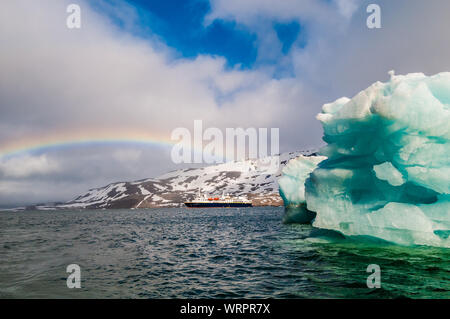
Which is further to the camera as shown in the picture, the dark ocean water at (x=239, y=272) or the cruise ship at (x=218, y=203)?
the cruise ship at (x=218, y=203)

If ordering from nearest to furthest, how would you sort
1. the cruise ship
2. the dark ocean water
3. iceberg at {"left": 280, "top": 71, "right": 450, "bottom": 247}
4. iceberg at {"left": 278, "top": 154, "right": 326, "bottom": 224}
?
the dark ocean water → iceberg at {"left": 280, "top": 71, "right": 450, "bottom": 247} → iceberg at {"left": 278, "top": 154, "right": 326, "bottom": 224} → the cruise ship

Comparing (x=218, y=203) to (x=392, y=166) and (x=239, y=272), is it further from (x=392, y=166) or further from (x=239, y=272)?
(x=239, y=272)

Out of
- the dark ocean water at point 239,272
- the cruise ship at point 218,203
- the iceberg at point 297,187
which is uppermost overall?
the iceberg at point 297,187

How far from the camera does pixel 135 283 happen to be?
1243 cm

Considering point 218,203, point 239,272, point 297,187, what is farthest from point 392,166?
point 218,203

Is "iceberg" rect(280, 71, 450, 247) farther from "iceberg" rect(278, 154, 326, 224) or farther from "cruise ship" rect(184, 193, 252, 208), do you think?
"cruise ship" rect(184, 193, 252, 208)

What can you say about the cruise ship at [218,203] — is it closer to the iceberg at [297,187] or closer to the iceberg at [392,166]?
the iceberg at [297,187]

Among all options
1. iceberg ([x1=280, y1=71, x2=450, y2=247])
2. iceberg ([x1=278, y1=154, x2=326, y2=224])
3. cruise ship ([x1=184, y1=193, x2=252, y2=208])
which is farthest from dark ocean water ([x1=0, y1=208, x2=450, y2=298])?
cruise ship ([x1=184, y1=193, x2=252, y2=208])

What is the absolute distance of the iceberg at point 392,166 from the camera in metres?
15.5

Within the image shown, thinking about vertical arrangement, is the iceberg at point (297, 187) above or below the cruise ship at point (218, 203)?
above

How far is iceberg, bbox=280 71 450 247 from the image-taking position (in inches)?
611

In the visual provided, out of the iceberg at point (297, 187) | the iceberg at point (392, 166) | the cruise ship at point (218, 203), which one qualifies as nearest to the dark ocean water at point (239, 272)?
the iceberg at point (392, 166)

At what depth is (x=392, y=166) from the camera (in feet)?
55.7
